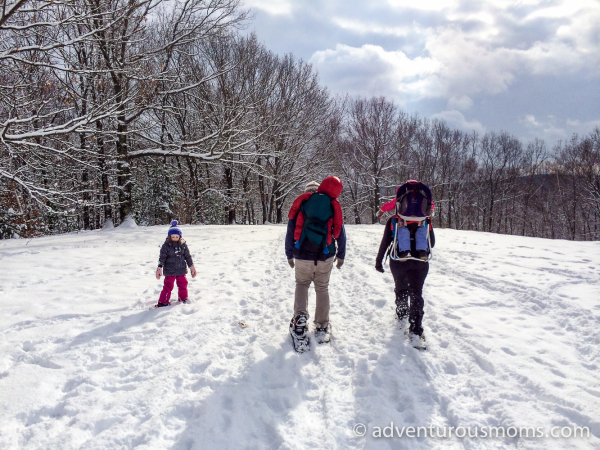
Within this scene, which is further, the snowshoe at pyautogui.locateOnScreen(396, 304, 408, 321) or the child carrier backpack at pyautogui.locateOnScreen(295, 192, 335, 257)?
the snowshoe at pyautogui.locateOnScreen(396, 304, 408, 321)

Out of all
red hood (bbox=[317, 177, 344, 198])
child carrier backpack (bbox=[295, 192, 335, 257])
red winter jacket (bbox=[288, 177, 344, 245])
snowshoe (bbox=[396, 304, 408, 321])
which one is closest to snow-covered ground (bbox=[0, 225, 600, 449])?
snowshoe (bbox=[396, 304, 408, 321])

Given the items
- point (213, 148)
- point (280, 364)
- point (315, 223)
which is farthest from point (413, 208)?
point (213, 148)

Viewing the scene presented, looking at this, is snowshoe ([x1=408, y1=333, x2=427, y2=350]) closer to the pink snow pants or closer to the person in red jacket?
the person in red jacket

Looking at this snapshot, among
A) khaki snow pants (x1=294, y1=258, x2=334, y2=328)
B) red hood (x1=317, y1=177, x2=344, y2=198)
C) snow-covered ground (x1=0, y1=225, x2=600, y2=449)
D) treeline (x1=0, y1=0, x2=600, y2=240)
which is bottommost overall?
snow-covered ground (x1=0, y1=225, x2=600, y2=449)

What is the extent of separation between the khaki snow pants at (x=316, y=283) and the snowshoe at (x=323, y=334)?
56 millimetres

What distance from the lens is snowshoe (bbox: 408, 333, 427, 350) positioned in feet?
11.6

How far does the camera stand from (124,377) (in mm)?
3107

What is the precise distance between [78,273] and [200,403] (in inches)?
212

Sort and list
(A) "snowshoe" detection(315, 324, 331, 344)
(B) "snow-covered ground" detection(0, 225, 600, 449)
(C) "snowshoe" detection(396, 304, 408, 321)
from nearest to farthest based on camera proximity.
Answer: (B) "snow-covered ground" detection(0, 225, 600, 449) → (A) "snowshoe" detection(315, 324, 331, 344) → (C) "snowshoe" detection(396, 304, 408, 321)

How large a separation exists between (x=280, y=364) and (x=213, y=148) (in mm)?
9773

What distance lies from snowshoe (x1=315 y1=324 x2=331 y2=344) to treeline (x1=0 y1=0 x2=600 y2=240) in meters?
7.63

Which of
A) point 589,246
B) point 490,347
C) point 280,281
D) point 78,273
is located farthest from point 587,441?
point 589,246

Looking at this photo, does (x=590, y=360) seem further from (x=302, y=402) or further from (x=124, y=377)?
(x=124, y=377)

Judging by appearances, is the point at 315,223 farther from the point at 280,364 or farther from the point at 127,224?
the point at 127,224
